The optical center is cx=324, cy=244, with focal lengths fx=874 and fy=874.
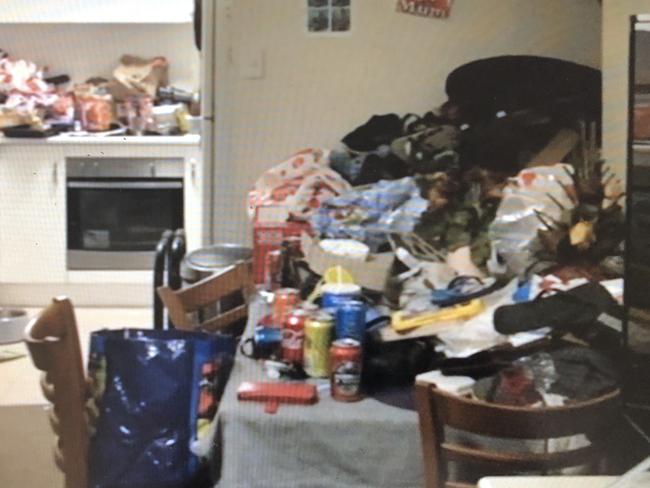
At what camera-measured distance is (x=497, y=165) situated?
1.29 metres

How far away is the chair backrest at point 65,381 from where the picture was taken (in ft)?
2.68

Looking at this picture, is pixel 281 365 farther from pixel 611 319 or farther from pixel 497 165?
pixel 497 165

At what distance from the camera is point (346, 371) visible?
0.84 meters

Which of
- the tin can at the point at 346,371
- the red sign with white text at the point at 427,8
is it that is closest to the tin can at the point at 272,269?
the tin can at the point at 346,371

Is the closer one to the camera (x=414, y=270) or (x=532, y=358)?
(x=532, y=358)

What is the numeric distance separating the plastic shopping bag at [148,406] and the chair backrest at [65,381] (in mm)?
15

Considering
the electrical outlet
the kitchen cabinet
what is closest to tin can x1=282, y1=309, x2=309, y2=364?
the kitchen cabinet

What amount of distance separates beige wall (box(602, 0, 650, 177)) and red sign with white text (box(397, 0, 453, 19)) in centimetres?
28

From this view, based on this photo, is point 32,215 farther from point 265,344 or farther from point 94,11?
point 265,344

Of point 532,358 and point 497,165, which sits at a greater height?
point 497,165

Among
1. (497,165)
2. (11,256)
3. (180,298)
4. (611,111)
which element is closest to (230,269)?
(180,298)

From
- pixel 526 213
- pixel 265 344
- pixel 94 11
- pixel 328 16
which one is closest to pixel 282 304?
pixel 265 344

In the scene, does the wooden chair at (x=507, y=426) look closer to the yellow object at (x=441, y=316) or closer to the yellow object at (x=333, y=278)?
the yellow object at (x=441, y=316)

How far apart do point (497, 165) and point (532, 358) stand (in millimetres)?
552
